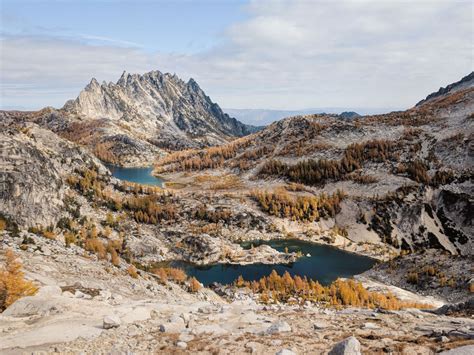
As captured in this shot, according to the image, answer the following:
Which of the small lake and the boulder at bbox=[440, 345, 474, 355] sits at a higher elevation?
the boulder at bbox=[440, 345, 474, 355]

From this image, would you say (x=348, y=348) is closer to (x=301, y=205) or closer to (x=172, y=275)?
(x=172, y=275)

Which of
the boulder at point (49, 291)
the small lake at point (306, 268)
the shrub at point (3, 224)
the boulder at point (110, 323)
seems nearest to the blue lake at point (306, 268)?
the small lake at point (306, 268)

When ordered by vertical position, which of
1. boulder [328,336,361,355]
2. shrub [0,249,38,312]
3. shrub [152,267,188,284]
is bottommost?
shrub [152,267,188,284]

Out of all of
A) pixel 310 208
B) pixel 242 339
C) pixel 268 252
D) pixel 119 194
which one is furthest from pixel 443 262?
pixel 119 194

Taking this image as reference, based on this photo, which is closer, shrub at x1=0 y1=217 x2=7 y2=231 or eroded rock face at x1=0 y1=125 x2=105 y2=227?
shrub at x1=0 y1=217 x2=7 y2=231

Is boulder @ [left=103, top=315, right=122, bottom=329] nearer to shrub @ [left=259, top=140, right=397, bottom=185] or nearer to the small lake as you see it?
the small lake

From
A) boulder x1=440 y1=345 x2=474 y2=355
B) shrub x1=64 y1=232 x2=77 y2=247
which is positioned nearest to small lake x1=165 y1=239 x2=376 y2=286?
shrub x1=64 y1=232 x2=77 y2=247

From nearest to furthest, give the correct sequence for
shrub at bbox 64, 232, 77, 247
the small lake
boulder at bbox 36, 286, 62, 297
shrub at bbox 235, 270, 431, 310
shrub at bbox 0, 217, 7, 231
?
boulder at bbox 36, 286, 62, 297
shrub at bbox 0, 217, 7, 231
shrub at bbox 235, 270, 431, 310
shrub at bbox 64, 232, 77, 247
the small lake

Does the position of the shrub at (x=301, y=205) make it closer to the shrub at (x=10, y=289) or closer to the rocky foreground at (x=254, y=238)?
the rocky foreground at (x=254, y=238)

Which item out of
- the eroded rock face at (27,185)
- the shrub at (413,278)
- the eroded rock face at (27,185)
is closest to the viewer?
the eroded rock face at (27,185)
